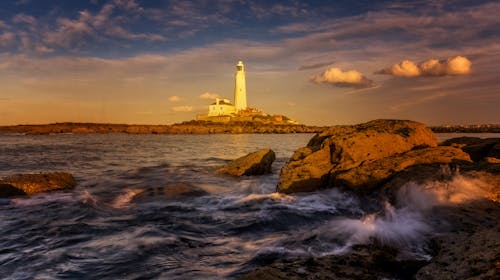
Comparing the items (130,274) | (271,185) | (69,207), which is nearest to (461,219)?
(130,274)

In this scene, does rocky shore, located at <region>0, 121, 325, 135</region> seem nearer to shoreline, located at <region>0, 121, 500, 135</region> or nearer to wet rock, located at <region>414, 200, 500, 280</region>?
shoreline, located at <region>0, 121, 500, 135</region>

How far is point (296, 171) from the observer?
13.4 meters

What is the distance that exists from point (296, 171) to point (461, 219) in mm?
6763

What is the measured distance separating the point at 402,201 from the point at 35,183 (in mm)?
12890

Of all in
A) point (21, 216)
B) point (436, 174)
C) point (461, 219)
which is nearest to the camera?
point (461, 219)

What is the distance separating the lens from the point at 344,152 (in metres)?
13.0

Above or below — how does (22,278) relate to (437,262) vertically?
below

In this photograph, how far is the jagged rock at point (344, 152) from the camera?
42.5ft

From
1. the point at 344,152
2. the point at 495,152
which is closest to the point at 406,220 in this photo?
the point at 344,152

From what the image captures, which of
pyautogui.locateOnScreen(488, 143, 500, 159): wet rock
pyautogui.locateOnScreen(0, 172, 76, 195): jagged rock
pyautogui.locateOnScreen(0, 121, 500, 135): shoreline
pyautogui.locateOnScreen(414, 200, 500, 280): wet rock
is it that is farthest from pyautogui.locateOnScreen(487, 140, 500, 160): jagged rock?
pyautogui.locateOnScreen(0, 121, 500, 135): shoreline

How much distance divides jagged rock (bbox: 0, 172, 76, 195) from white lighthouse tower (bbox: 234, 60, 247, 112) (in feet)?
335

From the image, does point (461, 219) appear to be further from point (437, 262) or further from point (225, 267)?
point (225, 267)

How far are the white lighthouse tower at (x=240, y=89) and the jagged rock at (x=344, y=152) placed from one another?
103 m

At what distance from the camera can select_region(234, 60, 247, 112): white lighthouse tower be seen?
Result: 11562 centimetres
